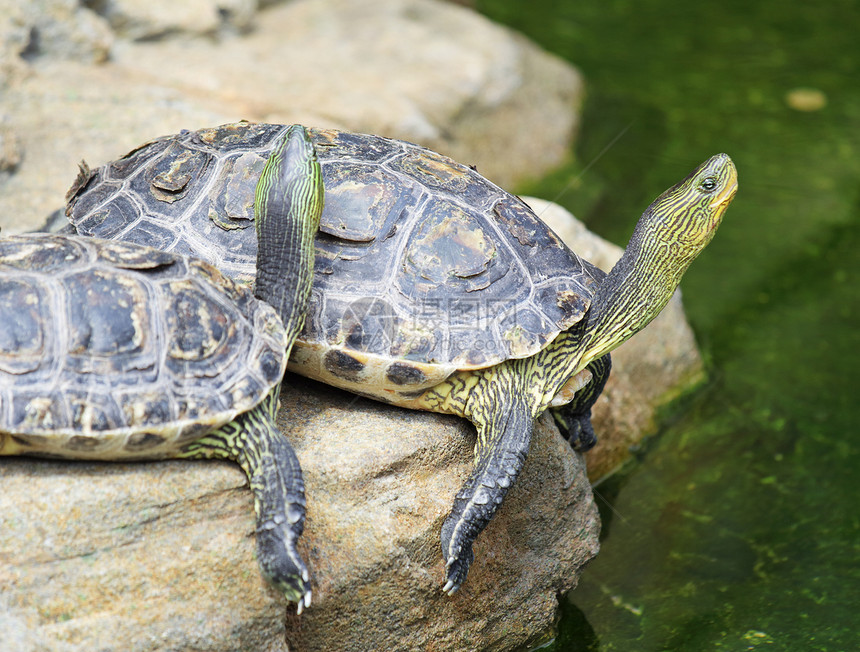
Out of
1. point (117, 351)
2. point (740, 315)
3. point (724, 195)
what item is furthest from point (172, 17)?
point (724, 195)

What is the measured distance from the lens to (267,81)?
7.43 meters

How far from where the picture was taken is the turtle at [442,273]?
368 cm

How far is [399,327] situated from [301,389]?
0.65 metres

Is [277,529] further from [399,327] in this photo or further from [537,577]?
[537,577]

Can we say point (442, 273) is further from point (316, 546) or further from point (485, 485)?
point (316, 546)

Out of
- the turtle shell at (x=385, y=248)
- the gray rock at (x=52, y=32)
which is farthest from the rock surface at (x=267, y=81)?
the turtle shell at (x=385, y=248)

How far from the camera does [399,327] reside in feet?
Result: 12.1

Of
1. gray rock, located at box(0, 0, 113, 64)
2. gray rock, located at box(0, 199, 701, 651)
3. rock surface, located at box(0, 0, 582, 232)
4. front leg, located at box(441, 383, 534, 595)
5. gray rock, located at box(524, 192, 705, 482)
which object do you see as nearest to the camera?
gray rock, located at box(0, 199, 701, 651)

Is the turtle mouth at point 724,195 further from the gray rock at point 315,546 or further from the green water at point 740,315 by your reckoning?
the green water at point 740,315

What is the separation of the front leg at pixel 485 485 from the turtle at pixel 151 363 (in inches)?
25.6

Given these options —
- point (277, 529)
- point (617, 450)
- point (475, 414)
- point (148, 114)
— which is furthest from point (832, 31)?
point (277, 529)

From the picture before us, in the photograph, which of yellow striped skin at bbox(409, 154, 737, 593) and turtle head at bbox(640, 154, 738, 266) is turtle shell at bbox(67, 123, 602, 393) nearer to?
yellow striped skin at bbox(409, 154, 737, 593)

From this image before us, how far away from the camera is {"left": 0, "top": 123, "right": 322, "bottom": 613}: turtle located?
121 inches

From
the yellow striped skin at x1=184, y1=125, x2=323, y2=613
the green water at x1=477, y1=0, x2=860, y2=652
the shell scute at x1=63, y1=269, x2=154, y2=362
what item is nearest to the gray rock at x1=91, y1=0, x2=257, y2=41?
the green water at x1=477, y1=0, x2=860, y2=652
